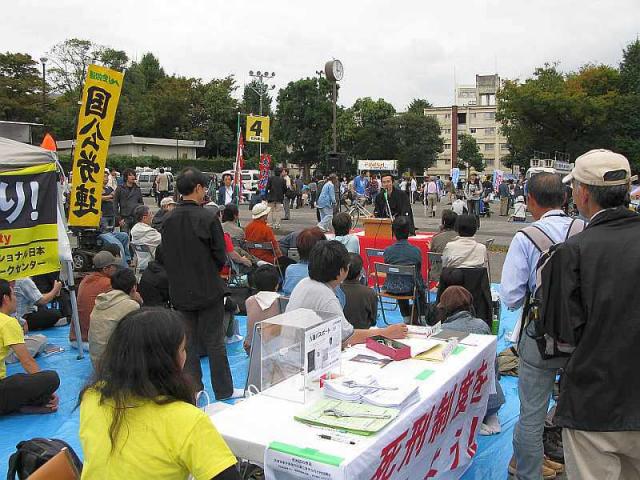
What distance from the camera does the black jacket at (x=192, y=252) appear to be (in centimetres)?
418

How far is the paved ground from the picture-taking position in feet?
39.2

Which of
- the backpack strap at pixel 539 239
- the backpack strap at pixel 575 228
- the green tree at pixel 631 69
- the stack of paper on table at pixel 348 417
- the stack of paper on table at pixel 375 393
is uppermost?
the green tree at pixel 631 69

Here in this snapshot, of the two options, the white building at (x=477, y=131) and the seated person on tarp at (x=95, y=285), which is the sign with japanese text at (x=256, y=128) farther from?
the white building at (x=477, y=131)

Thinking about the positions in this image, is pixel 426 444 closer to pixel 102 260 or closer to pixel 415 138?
pixel 102 260

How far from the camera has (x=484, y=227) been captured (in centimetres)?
1798

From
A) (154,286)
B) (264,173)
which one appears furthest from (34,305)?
(264,173)

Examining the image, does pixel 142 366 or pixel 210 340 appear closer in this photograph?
pixel 142 366

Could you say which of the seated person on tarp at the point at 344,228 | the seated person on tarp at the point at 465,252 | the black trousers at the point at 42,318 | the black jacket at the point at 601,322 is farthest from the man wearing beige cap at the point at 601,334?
the black trousers at the point at 42,318

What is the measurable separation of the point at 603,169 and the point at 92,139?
5.32 meters

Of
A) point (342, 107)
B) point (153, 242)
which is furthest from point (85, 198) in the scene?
point (342, 107)

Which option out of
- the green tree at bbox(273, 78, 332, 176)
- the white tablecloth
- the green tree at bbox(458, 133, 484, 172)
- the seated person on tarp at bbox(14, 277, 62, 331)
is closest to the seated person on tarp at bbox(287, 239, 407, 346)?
the white tablecloth

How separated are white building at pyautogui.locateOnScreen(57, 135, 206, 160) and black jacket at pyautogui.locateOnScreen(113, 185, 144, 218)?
34.0 meters

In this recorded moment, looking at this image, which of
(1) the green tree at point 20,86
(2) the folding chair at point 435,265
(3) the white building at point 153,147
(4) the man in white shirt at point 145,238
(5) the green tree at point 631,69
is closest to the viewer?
(2) the folding chair at point 435,265

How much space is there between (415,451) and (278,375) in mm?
691
